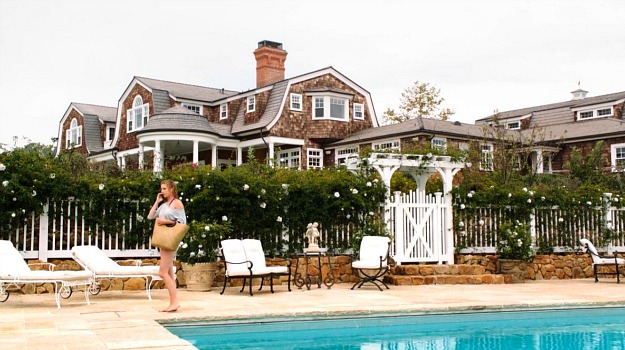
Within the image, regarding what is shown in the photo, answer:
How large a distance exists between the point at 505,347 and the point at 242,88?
101 ft

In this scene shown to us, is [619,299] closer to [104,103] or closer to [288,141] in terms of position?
[288,141]

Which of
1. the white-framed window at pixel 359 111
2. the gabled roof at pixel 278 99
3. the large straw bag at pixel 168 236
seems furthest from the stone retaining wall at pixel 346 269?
the white-framed window at pixel 359 111

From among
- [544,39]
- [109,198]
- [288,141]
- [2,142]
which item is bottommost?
[109,198]

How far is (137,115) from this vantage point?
31359 mm

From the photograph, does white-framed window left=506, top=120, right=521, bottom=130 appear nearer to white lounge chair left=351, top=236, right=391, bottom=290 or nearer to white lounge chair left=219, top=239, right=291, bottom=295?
white lounge chair left=351, top=236, right=391, bottom=290

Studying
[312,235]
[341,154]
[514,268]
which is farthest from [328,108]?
[312,235]

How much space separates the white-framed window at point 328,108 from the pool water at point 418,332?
21052mm

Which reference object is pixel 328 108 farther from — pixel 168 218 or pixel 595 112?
pixel 168 218

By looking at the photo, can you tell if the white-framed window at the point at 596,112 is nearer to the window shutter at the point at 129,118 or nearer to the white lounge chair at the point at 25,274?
the window shutter at the point at 129,118

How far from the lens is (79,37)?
16078 mm

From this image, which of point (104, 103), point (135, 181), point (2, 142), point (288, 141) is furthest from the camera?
point (104, 103)

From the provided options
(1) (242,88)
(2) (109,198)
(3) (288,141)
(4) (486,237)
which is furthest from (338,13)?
(1) (242,88)

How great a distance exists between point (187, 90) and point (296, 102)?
658 cm

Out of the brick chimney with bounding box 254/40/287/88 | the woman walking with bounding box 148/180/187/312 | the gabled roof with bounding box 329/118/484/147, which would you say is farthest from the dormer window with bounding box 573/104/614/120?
the woman walking with bounding box 148/180/187/312
